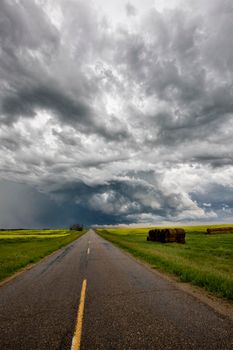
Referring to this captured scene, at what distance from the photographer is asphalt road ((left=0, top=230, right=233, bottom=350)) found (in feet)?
15.8

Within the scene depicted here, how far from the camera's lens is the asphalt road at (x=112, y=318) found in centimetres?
482

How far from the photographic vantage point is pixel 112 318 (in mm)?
6066

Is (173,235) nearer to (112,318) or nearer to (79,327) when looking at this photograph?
(112,318)

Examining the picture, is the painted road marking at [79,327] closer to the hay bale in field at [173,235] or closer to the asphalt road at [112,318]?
the asphalt road at [112,318]

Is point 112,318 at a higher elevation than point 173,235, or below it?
below

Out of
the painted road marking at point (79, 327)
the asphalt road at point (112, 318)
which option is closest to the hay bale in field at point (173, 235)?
the asphalt road at point (112, 318)

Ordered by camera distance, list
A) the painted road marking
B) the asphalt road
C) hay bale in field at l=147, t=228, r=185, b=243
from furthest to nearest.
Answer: hay bale in field at l=147, t=228, r=185, b=243 → the asphalt road → the painted road marking

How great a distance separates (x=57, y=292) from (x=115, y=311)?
115 inches

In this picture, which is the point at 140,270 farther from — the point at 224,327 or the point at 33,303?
the point at 224,327

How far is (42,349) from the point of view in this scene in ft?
15.0

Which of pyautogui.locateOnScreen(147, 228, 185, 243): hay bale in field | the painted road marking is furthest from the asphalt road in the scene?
pyautogui.locateOnScreen(147, 228, 185, 243): hay bale in field

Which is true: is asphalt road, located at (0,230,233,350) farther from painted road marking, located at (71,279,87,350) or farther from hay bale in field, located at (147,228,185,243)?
hay bale in field, located at (147,228,185,243)

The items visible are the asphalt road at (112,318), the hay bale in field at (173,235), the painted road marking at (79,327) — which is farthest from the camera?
the hay bale in field at (173,235)

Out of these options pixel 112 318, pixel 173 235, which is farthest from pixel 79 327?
pixel 173 235
